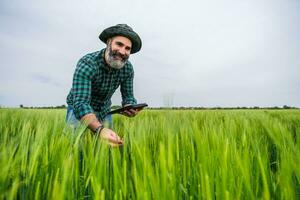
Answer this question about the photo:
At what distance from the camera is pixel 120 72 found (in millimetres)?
2609

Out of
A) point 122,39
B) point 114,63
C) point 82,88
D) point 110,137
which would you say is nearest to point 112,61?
point 114,63

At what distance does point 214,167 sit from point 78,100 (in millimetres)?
1421

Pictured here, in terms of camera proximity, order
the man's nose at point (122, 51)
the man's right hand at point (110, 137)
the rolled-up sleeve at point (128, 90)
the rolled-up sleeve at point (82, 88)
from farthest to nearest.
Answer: the rolled-up sleeve at point (128, 90)
the man's nose at point (122, 51)
the rolled-up sleeve at point (82, 88)
the man's right hand at point (110, 137)

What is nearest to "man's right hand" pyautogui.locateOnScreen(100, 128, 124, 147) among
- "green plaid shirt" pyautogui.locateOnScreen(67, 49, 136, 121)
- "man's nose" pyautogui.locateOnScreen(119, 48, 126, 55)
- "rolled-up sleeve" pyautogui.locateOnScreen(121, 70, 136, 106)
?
"green plaid shirt" pyautogui.locateOnScreen(67, 49, 136, 121)

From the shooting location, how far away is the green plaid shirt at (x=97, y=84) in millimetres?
2053

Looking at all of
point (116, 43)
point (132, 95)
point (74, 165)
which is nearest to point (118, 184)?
point (74, 165)

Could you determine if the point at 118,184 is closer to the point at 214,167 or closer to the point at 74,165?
the point at 74,165

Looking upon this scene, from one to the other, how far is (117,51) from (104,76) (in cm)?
29

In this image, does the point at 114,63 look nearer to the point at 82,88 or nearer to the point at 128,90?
the point at 82,88

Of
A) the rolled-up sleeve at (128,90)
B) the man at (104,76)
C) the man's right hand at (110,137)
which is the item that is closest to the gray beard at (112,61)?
the man at (104,76)

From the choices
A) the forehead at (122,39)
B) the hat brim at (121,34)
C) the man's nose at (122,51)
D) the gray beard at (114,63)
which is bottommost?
the gray beard at (114,63)

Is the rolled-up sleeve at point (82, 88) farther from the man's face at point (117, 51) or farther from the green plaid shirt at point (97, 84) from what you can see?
the man's face at point (117, 51)

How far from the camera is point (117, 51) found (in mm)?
2240

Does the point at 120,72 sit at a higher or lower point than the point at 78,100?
higher
